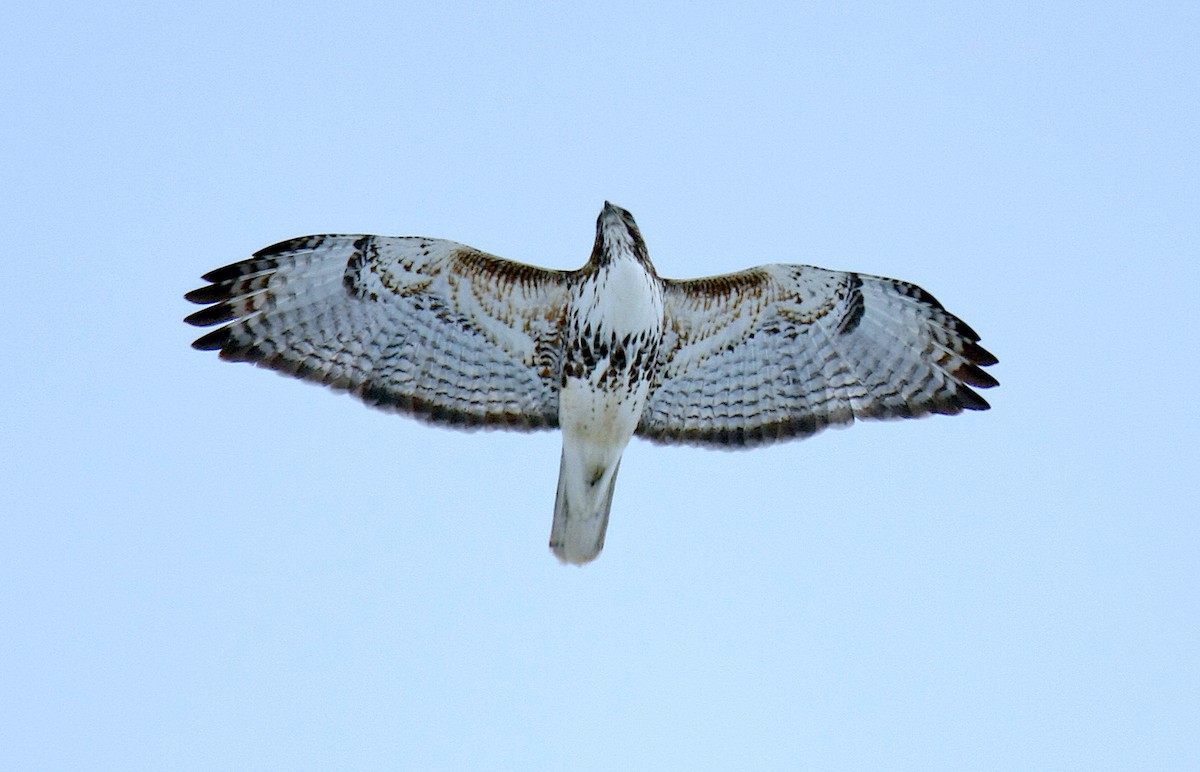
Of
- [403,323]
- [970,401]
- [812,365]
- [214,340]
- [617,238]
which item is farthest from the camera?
[812,365]

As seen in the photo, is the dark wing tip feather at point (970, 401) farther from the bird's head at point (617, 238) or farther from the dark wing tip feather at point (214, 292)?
the dark wing tip feather at point (214, 292)

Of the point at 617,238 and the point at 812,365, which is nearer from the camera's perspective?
the point at 617,238

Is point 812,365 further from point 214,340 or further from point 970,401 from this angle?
point 214,340

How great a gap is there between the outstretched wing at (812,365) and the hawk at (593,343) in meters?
0.01

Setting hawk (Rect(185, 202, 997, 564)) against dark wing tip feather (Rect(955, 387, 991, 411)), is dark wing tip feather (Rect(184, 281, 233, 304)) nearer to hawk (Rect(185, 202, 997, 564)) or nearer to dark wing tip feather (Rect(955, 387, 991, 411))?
hawk (Rect(185, 202, 997, 564))

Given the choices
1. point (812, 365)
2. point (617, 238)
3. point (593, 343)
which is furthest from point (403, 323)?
point (812, 365)

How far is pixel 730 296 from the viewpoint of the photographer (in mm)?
11008

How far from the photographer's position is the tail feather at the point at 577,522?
10773mm

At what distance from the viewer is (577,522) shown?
1079cm

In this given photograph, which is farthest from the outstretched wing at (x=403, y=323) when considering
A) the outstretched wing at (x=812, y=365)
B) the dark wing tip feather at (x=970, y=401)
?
the dark wing tip feather at (x=970, y=401)

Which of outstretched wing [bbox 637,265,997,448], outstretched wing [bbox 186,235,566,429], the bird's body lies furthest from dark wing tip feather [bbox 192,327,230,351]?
outstretched wing [bbox 637,265,997,448]

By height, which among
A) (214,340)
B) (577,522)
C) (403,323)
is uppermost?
(403,323)

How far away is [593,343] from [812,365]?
1.72 m

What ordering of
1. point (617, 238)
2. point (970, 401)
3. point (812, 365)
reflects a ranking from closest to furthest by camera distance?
point (617, 238) → point (970, 401) → point (812, 365)
